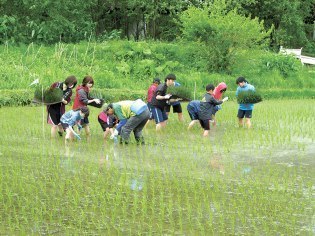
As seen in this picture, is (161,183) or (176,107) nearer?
(161,183)

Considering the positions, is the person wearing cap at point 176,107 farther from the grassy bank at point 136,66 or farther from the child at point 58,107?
the grassy bank at point 136,66

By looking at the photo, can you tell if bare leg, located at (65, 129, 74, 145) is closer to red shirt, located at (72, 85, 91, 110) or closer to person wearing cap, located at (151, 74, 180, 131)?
red shirt, located at (72, 85, 91, 110)

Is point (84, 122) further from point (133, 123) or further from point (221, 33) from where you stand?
point (221, 33)

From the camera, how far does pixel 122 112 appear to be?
1147 centimetres

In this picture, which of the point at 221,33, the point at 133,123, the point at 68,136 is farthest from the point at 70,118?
the point at 221,33

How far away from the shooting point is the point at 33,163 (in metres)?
9.88

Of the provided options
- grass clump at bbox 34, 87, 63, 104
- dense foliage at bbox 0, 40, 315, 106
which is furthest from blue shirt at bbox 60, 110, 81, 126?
dense foliage at bbox 0, 40, 315, 106

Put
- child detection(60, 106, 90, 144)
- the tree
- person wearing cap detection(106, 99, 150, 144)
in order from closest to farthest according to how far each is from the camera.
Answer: person wearing cap detection(106, 99, 150, 144), child detection(60, 106, 90, 144), the tree

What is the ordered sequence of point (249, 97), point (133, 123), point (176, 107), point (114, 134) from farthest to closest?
point (176, 107) → point (249, 97) → point (114, 134) → point (133, 123)

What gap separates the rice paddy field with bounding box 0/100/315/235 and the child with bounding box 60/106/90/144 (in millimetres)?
195

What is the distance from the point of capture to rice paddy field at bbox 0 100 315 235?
670cm

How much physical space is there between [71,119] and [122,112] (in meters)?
0.93

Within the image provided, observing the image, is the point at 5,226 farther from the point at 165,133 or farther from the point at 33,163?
the point at 165,133

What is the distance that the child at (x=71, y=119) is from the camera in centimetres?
1179
